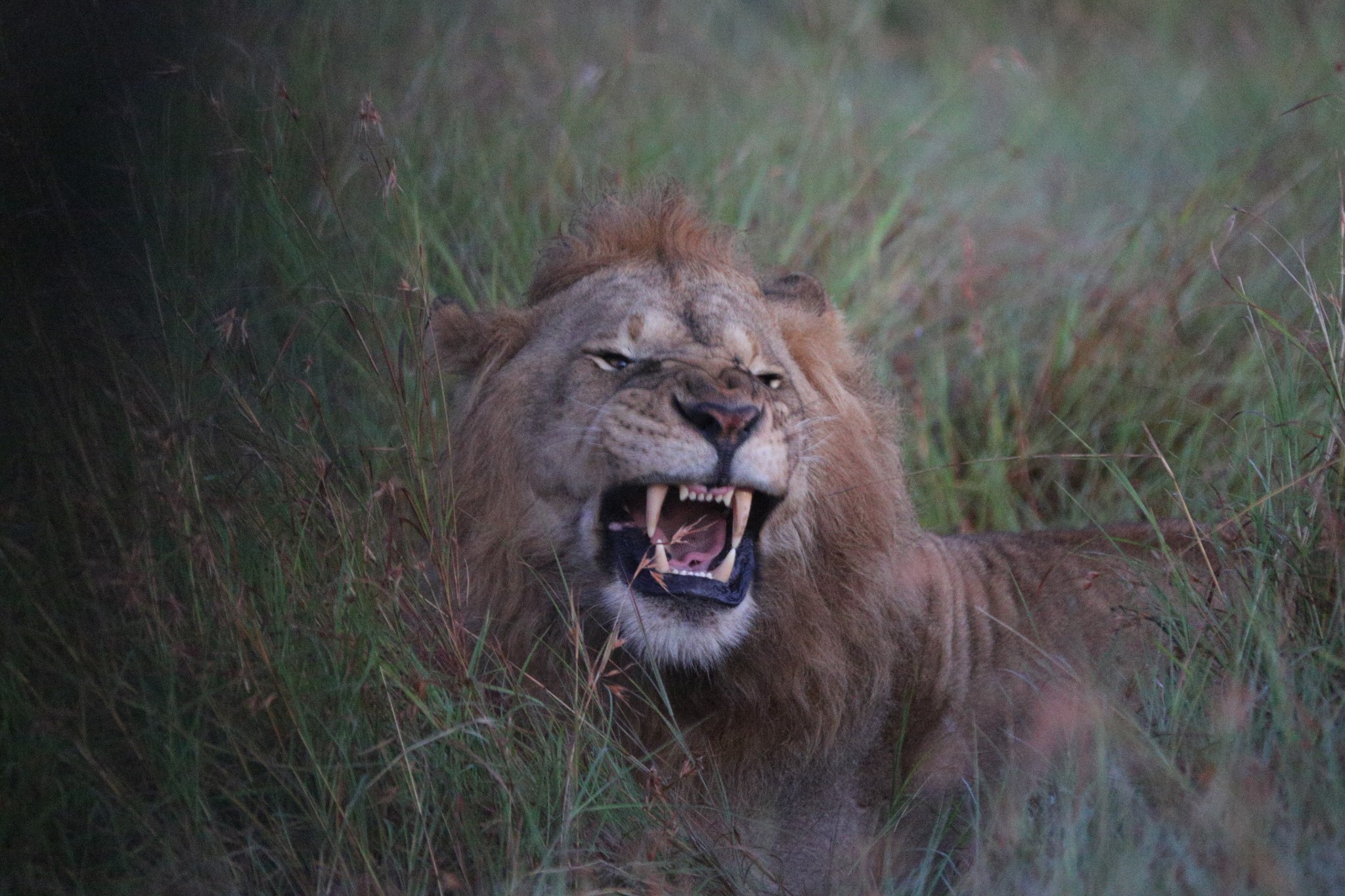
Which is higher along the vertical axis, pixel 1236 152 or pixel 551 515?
pixel 1236 152

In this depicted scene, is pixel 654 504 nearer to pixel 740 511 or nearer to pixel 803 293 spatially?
pixel 740 511

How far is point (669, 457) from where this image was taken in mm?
3150

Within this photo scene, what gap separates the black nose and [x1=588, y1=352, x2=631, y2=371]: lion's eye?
40 cm

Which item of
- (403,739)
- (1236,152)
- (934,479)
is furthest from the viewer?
(1236,152)

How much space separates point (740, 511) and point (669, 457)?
9.6 inches

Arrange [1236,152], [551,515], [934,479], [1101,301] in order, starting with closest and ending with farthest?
1. [551,515]
2. [934,479]
3. [1101,301]
4. [1236,152]

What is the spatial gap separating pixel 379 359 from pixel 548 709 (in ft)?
4.96

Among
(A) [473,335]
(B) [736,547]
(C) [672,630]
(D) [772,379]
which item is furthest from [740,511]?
(A) [473,335]

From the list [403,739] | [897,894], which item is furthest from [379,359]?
[897,894]

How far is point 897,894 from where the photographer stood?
10.4 feet

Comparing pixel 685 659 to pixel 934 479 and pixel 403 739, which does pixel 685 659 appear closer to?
pixel 403 739

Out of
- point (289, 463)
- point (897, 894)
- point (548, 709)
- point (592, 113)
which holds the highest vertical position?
point (592, 113)

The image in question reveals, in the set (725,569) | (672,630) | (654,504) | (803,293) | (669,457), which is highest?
(803,293)

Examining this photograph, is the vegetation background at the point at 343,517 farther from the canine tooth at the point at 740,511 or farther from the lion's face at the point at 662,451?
the canine tooth at the point at 740,511
